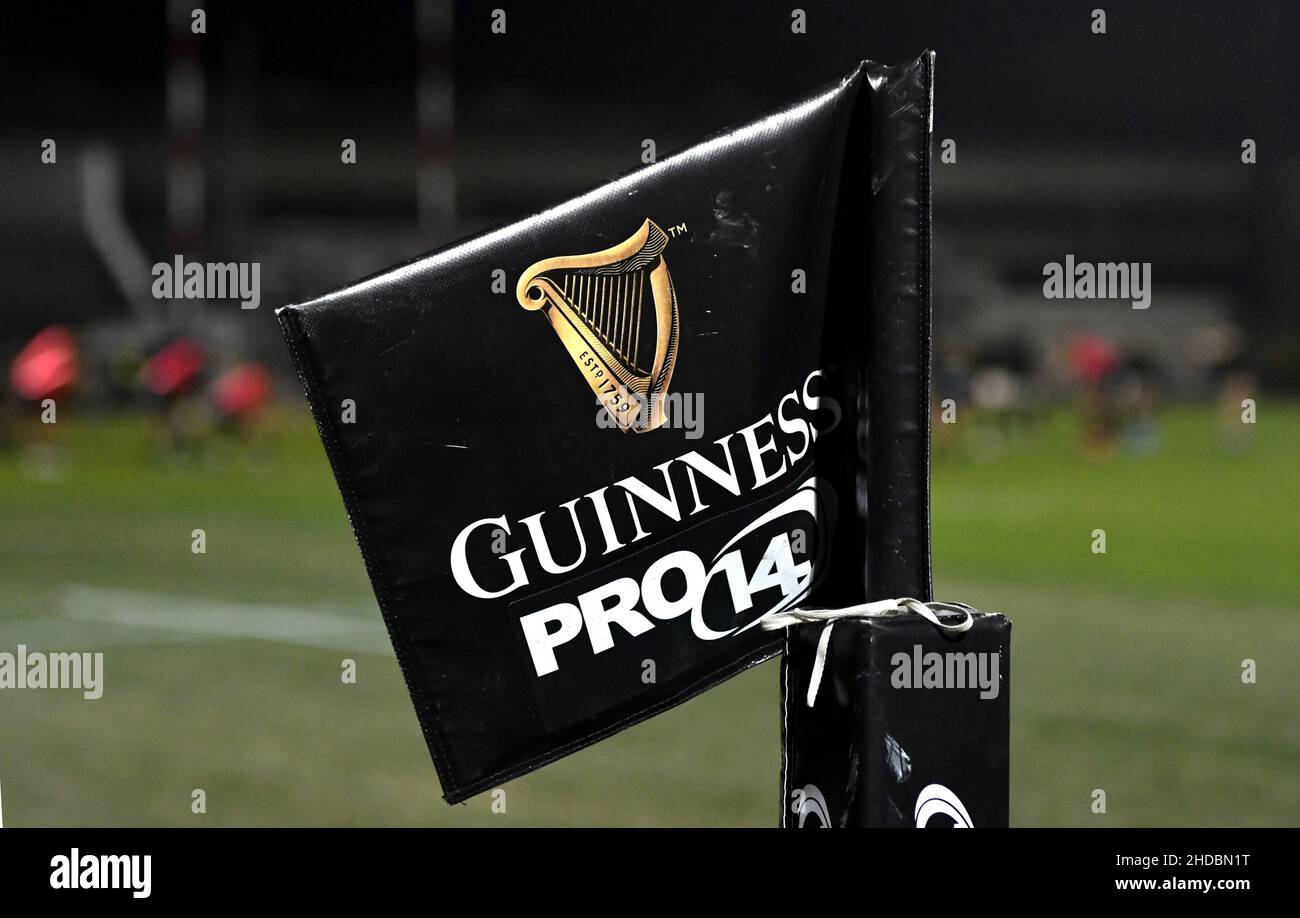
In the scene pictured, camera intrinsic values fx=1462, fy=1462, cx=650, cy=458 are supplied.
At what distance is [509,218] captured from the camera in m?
5.31

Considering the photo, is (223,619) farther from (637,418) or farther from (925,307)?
(925,307)

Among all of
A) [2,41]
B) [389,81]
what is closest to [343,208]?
[389,81]

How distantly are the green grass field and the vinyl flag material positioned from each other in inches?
63.5

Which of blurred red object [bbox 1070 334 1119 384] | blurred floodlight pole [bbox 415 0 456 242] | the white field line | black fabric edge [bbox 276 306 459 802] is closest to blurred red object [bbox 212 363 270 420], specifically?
blurred floodlight pole [bbox 415 0 456 242]

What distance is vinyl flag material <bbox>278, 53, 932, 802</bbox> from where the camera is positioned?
1.84m

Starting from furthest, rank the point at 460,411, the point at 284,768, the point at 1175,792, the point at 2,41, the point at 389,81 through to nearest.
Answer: the point at 389,81 < the point at 2,41 < the point at 284,768 < the point at 1175,792 < the point at 460,411

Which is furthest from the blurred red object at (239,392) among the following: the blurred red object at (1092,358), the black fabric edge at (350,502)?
the black fabric edge at (350,502)

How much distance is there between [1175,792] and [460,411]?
2.63 metres

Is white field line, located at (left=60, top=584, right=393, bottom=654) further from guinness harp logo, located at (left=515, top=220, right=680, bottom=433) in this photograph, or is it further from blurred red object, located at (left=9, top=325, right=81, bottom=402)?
blurred red object, located at (left=9, top=325, right=81, bottom=402)

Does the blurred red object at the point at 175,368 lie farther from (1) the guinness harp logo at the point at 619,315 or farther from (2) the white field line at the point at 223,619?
(1) the guinness harp logo at the point at 619,315

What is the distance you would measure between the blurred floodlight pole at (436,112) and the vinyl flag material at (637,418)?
9.99 meters

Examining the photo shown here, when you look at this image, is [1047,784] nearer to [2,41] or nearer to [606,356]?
[606,356]

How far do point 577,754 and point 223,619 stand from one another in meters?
2.83

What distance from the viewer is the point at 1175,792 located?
12.3 feet
